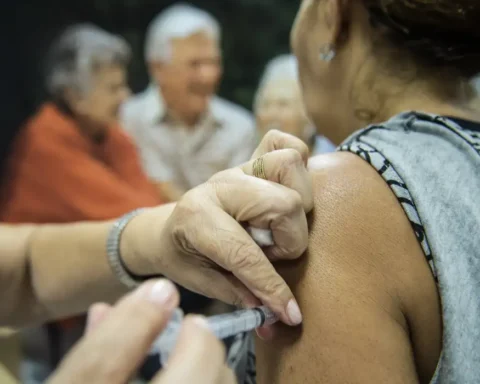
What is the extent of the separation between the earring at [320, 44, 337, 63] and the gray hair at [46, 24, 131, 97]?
1.73 meters

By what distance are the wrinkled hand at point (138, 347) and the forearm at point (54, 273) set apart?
22.3 inches

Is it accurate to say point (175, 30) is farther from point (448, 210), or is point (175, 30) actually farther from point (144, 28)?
point (448, 210)

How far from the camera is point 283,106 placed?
3012 mm

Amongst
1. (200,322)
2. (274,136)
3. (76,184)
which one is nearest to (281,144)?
(274,136)

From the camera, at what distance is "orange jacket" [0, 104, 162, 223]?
2.26 m

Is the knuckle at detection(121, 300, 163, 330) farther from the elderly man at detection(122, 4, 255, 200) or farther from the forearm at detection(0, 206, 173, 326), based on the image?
the elderly man at detection(122, 4, 255, 200)

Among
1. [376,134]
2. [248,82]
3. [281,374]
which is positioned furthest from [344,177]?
[248,82]

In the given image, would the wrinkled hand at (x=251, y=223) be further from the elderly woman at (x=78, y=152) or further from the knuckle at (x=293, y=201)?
the elderly woman at (x=78, y=152)

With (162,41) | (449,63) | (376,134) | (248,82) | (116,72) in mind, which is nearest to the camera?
(376,134)

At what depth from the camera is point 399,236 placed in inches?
29.1

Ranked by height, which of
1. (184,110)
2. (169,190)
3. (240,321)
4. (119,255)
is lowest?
(169,190)

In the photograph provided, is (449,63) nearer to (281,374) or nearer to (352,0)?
(352,0)

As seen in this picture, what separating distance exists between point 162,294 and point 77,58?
2373 millimetres

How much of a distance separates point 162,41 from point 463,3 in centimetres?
257
